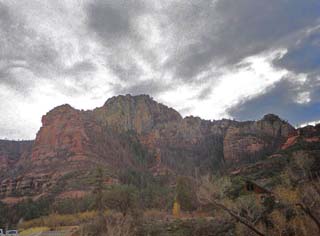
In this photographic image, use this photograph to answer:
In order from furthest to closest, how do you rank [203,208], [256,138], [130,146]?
[130,146]
[256,138]
[203,208]

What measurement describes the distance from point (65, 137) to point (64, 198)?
33.1 metres

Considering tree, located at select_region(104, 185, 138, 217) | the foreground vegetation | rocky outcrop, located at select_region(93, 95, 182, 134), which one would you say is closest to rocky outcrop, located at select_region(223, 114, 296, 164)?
the foreground vegetation

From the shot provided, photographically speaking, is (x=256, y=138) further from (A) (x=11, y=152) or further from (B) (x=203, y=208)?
(A) (x=11, y=152)

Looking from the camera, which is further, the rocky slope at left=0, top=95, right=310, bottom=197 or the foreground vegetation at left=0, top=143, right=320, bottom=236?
the rocky slope at left=0, top=95, right=310, bottom=197

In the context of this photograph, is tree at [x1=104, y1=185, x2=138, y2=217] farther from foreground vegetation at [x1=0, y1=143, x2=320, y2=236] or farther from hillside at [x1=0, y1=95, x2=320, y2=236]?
hillside at [x1=0, y1=95, x2=320, y2=236]

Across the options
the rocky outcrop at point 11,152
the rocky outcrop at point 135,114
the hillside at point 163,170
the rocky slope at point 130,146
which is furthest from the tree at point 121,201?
the rocky outcrop at point 135,114

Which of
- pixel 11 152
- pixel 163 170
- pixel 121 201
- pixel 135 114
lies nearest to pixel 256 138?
pixel 163 170

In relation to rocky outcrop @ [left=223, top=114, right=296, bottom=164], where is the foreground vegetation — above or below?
below

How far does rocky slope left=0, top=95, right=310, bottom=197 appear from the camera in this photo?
84.0 m

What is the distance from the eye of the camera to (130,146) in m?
115

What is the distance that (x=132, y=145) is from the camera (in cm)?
11575

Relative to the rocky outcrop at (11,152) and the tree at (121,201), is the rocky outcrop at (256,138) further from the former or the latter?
the rocky outcrop at (11,152)

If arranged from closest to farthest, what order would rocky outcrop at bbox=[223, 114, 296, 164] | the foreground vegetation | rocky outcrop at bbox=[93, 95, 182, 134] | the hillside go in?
1. the foreground vegetation
2. the hillside
3. rocky outcrop at bbox=[223, 114, 296, 164]
4. rocky outcrop at bbox=[93, 95, 182, 134]

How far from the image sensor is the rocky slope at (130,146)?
84000 mm
